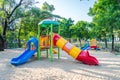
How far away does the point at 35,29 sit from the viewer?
3719 cm

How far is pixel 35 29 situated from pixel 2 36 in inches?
403

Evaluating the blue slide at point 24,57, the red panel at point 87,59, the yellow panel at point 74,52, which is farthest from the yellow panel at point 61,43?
the blue slide at point 24,57


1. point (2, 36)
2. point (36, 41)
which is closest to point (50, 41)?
point (36, 41)

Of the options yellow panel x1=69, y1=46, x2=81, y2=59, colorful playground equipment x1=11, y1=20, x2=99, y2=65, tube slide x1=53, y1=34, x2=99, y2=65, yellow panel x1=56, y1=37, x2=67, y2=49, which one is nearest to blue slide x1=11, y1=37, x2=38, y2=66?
colorful playground equipment x1=11, y1=20, x2=99, y2=65

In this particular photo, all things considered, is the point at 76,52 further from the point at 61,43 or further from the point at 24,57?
the point at 24,57

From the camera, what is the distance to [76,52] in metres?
12.9

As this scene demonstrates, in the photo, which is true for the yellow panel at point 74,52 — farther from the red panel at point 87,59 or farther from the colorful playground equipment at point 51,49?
the red panel at point 87,59

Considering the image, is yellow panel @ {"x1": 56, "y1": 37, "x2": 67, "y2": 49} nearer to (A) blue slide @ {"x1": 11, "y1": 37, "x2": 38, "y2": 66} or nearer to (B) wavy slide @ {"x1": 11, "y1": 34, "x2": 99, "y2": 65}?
(B) wavy slide @ {"x1": 11, "y1": 34, "x2": 99, "y2": 65}

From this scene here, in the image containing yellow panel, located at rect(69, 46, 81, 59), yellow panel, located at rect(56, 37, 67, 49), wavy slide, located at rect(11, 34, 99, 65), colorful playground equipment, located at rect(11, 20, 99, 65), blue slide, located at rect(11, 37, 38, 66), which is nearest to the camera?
blue slide, located at rect(11, 37, 38, 66)

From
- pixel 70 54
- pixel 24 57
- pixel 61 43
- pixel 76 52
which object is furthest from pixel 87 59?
pixel 24 57

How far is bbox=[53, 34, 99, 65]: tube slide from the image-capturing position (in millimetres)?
12297

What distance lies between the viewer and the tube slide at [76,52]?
1230 cm

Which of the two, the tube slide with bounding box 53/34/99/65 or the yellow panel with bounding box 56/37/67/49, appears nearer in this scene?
the tube slide with bounding box 53/34/99/65

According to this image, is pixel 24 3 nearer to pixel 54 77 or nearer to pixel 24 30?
pixel 24 30
